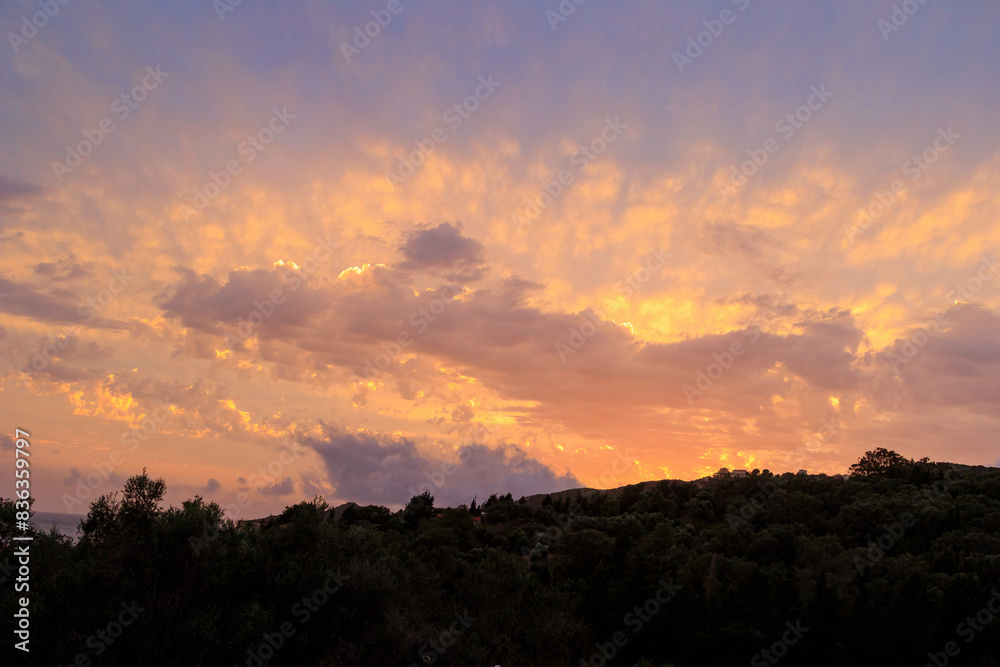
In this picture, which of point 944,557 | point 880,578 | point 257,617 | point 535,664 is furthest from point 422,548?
point 944,557

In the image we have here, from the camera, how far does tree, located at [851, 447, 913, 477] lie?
96.7 m

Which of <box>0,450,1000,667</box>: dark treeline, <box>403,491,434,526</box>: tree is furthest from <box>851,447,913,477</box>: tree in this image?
<box>403,491,434,526</box>: tree

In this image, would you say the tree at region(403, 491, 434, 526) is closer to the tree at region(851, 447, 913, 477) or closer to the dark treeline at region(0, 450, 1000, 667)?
the dark treeline at region(0, 450, 1000, 667)

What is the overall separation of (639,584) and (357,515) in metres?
38.5

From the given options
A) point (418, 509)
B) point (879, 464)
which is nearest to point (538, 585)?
point (418, 509)

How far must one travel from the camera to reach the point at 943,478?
284 feet

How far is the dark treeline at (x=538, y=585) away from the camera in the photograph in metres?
20.9

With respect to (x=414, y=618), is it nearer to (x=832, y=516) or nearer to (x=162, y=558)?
(x=162, y=558)

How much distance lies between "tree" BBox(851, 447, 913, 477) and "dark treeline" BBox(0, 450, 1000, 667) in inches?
492

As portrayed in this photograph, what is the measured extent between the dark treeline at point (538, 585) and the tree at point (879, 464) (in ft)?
41.0

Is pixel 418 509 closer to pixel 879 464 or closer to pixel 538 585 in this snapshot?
pixel 538 585

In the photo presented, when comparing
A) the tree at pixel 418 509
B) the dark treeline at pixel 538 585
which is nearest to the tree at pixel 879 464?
the dark treeline at pixel 538 585

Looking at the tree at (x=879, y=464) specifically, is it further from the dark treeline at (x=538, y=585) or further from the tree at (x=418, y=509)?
the tree at (x=418, y=509)

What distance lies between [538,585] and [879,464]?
84.0m
